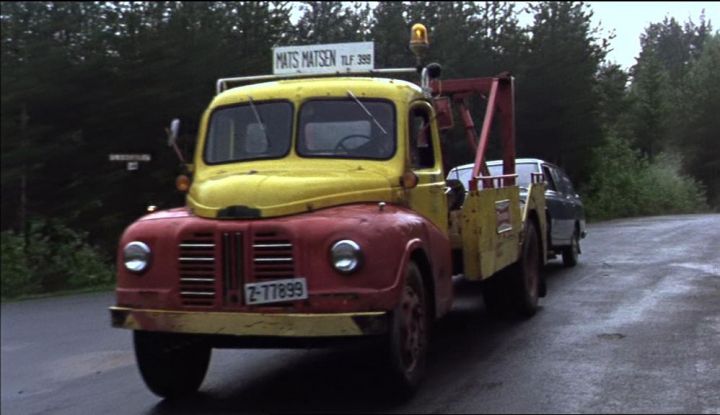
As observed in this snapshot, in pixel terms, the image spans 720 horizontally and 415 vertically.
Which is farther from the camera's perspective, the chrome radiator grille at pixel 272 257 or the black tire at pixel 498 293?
the black tire at pixel 498 293

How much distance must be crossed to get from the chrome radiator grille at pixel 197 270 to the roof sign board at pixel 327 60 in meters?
2.41

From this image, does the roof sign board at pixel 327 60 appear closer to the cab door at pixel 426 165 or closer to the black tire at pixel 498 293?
the cab door at pixel 426 165

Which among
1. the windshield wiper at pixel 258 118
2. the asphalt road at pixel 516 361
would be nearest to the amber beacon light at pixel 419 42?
the windshield wiper at pixel 258 118

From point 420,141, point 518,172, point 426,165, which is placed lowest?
point 518,172

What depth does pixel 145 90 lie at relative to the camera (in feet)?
71.2

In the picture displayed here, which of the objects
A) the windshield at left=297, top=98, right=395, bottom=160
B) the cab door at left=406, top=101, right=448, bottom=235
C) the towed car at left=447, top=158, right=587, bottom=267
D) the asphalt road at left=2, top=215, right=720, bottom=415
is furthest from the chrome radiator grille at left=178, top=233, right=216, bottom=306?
the towed car at left=447, top=158, right=587, bottom=267

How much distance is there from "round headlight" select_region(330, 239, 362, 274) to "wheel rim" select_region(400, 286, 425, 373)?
1.58 ft

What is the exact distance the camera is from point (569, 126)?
20203 mm

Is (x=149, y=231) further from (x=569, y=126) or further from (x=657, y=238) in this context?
(x=569, y=126)

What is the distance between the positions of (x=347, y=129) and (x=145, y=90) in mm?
15293

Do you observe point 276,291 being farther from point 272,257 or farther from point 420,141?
point 420,141

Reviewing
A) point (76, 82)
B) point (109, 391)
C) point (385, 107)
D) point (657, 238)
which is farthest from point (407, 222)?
point (76, 82)

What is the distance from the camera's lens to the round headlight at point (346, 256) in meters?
5.88

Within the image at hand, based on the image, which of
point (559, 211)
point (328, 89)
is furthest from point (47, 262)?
point (328, 89)
